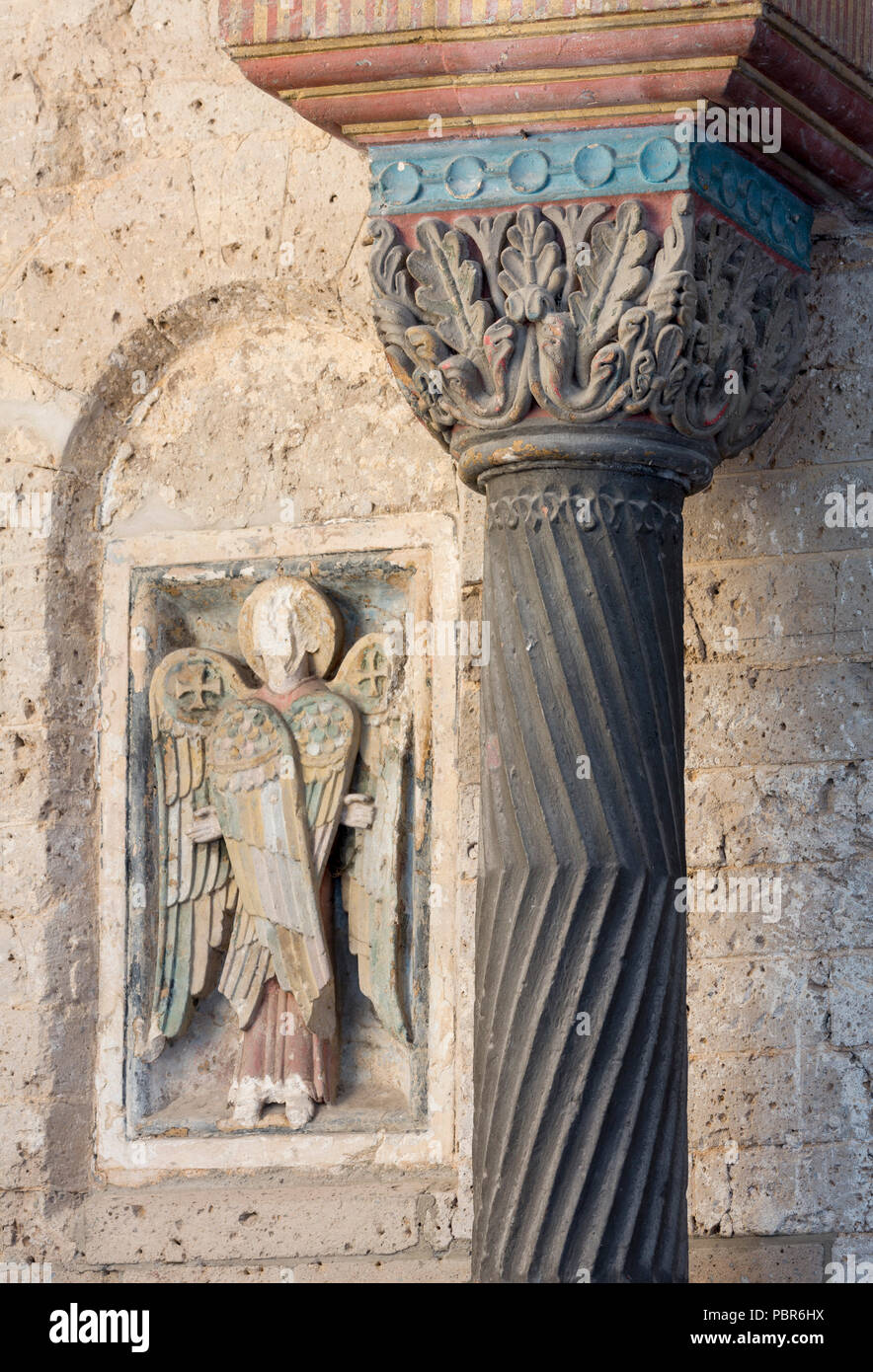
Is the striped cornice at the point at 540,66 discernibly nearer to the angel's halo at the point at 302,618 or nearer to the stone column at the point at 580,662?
the stone column at the point at 580,662

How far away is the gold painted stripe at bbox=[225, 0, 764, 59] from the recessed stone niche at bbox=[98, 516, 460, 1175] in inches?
41.9

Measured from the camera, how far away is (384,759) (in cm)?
425

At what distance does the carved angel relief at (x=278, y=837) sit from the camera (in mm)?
4207

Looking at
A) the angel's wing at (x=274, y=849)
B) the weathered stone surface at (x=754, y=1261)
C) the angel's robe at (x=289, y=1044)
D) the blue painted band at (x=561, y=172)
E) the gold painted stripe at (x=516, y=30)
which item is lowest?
the weathered stone surface at (x=754, y=1261)

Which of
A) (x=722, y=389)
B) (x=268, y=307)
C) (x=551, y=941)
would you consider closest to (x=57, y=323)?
(x=268, y=307)

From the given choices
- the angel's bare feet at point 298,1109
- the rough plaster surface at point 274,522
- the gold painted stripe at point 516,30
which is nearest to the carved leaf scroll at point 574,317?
the gold painted stripe at point 516,30

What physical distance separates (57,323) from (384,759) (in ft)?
3.88

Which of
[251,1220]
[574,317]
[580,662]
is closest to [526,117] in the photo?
[574,317]

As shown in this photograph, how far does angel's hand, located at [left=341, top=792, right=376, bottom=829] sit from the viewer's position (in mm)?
4223

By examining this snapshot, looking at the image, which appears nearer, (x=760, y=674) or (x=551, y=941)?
(x=551, y=941)

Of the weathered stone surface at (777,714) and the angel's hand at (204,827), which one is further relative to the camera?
the angel's hand at (204,827)

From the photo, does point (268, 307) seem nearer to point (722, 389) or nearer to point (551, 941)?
point (722, 389)

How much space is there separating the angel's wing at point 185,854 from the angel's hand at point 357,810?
0.97 ft

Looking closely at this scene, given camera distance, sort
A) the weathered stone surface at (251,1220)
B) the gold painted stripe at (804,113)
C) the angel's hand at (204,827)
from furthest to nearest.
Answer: the angel's hand at (204,827)
the weathered stone surface at (251,1220)
the gold painted stripe at (804,113)
